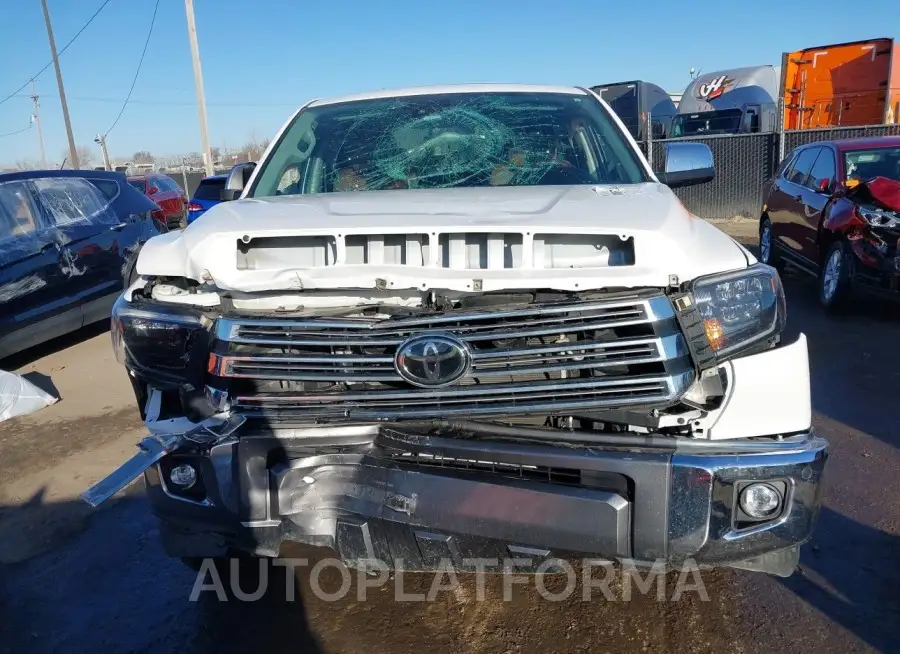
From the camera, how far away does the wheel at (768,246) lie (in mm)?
8594

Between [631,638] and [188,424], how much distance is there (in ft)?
5.47

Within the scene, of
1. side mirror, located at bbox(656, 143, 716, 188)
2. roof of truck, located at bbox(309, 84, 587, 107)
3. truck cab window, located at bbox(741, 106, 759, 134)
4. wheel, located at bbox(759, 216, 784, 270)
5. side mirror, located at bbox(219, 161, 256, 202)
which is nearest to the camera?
side mirror, located at bbox(656, 143, 716, 188)

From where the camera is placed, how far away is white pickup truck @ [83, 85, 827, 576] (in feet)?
6.73

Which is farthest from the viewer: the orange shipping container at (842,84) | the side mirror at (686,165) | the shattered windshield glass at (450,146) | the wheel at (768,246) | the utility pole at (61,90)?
the utility pole at (61,90)

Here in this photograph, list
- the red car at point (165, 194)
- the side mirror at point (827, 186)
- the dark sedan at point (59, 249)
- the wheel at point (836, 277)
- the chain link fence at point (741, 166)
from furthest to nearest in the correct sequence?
1. the red car at point (165, 194)
2. the chain link fence at point (741, 166)
3. the side mirror at point (827, 186)
4. the wheel at point (836, 277)
5. the dark sedan at point (59, 249)

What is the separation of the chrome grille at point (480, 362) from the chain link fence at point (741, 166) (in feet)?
39.8

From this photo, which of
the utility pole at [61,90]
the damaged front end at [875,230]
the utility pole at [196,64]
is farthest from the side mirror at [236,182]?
the utility pole at [61,90]

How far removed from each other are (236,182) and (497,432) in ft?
8.04

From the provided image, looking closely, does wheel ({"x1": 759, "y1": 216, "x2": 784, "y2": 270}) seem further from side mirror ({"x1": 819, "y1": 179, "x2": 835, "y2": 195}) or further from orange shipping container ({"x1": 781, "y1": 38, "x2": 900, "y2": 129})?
orange shipping container ({"x1": 781, "y1": 38, "x2": 900, "y2": 129})

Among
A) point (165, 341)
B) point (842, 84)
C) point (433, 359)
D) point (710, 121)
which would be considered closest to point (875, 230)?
point (433, 359)

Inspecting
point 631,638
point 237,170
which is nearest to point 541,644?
point 631,638

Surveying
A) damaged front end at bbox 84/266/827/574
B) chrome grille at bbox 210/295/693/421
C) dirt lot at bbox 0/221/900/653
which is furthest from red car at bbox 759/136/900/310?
chrome grille at bbox 210/295/693/421

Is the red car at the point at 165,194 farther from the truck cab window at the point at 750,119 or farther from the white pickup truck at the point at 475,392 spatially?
the white pickup truck at the point at 475,392

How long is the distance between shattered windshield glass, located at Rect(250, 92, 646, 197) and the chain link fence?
10458 millimetres
